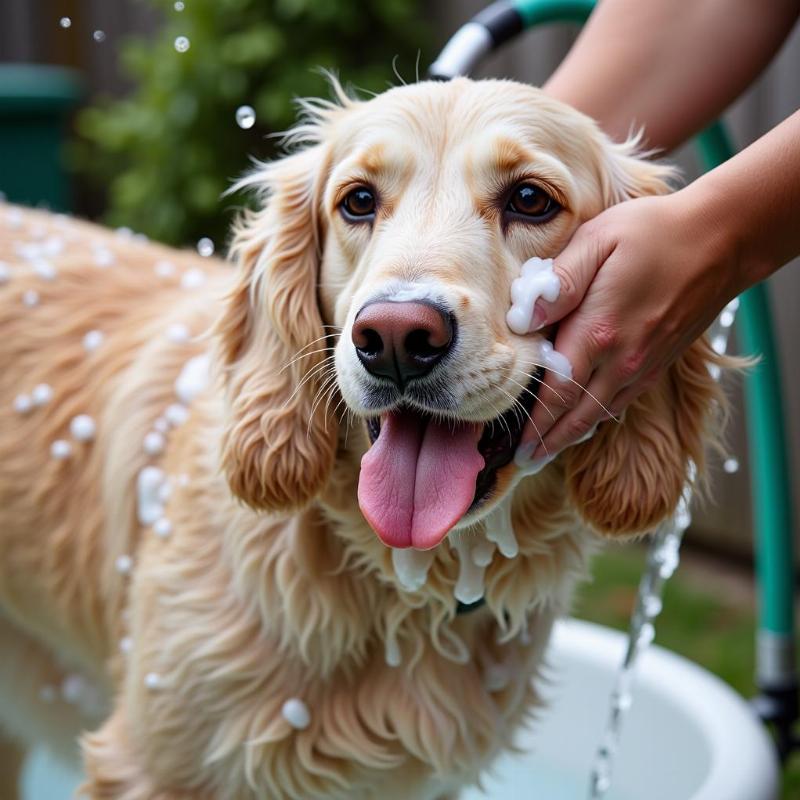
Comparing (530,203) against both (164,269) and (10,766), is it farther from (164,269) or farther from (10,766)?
(10,766)

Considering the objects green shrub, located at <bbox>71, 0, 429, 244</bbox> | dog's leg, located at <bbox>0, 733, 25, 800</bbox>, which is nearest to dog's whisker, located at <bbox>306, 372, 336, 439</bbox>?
dog's leg, located at <bbox>0, 733, 25, 800</bbox>

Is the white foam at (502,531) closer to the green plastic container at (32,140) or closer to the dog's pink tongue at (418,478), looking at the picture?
the dog's pink tongue at (418,478)

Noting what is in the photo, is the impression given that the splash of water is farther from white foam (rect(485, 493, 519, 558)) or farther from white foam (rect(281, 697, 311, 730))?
white foam (rect(281, 697, 311, 730))

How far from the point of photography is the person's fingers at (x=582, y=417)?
181 cm

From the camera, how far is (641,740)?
10.4ft

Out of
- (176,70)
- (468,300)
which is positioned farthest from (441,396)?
(176,70)

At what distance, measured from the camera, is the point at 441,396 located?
67.7 inches

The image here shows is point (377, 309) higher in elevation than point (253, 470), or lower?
higher

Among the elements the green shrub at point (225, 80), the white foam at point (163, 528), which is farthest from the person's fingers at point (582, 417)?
the green shrub at point (225, 80)

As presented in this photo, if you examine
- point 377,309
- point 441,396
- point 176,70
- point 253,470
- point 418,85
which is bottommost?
point 176,70

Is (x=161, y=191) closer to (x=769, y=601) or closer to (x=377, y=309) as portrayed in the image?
(x=769, y=601)

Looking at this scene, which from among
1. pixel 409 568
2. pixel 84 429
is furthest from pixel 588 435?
pixel 84 429

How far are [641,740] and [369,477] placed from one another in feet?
5.72

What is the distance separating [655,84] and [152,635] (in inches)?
61.2
